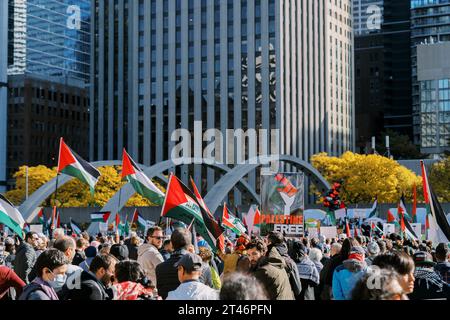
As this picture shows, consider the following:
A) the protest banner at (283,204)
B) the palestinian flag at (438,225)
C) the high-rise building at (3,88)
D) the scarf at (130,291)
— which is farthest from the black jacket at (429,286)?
the high-rise building at (3,88)

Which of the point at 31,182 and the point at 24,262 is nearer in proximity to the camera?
the point at 24,262

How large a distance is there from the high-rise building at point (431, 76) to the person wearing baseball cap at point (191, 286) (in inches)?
5354

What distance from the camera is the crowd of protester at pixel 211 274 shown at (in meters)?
6.67

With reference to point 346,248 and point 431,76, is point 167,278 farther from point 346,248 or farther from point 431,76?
point 431,76

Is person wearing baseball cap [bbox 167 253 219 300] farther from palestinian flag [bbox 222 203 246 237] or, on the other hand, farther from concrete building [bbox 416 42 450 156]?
concrete building [bbox 416 42 450 156]

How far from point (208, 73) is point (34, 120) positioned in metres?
30.7

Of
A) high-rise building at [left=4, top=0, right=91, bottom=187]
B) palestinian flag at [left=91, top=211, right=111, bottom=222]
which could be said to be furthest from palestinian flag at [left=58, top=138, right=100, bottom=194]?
high-rise building at [left=4, top=0, right=91, bottom=187]

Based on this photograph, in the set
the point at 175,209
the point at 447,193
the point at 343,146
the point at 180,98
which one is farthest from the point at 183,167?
the point at 175,209

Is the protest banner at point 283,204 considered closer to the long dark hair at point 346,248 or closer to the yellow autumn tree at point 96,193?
the long dark hair at point 346,248

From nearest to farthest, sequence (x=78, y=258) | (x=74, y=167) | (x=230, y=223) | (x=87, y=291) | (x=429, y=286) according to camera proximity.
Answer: (x=87, y=291) < (x=429, y=286) < (x=78, y=258) < (x=74, y=167) < (x=230, y=223)

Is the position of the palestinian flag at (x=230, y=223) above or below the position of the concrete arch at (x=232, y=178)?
below

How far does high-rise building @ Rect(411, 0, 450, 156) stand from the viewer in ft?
470

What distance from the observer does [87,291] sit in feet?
27.6

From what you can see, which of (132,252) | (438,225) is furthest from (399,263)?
(438,225)
